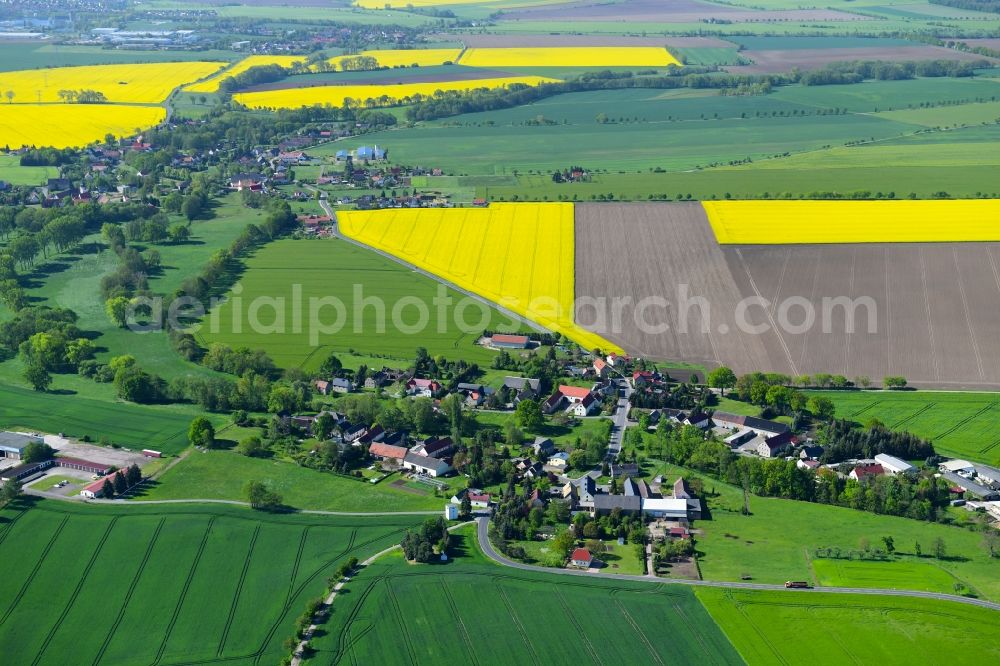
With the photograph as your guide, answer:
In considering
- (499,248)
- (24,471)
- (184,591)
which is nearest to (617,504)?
(184,591)

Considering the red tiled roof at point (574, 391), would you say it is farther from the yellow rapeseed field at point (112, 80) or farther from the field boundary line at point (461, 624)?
the yellow rapeseed field at point (112, 80)

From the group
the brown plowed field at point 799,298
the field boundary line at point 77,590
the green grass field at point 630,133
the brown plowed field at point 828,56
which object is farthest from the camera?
the brown plowed field at point 828,56

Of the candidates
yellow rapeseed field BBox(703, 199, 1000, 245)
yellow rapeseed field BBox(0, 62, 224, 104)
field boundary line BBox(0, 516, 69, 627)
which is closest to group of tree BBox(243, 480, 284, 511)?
field boundary line BBox(0, 516, 69, 627)

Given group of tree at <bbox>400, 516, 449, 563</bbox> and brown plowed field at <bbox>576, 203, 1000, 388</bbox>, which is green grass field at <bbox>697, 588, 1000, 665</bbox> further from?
brown plowed field at <bbox>576, 203, 1000, 388</bbox>

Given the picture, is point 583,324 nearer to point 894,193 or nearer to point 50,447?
point 50,447

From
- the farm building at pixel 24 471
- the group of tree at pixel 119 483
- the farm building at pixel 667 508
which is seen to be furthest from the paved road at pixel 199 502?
the farm building at pixel 667 508

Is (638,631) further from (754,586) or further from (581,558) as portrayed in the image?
(754,586)

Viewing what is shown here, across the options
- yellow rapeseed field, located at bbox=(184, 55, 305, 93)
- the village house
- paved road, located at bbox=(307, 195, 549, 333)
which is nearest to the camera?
the village house

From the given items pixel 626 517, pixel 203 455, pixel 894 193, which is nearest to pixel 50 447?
pixel 203 455
